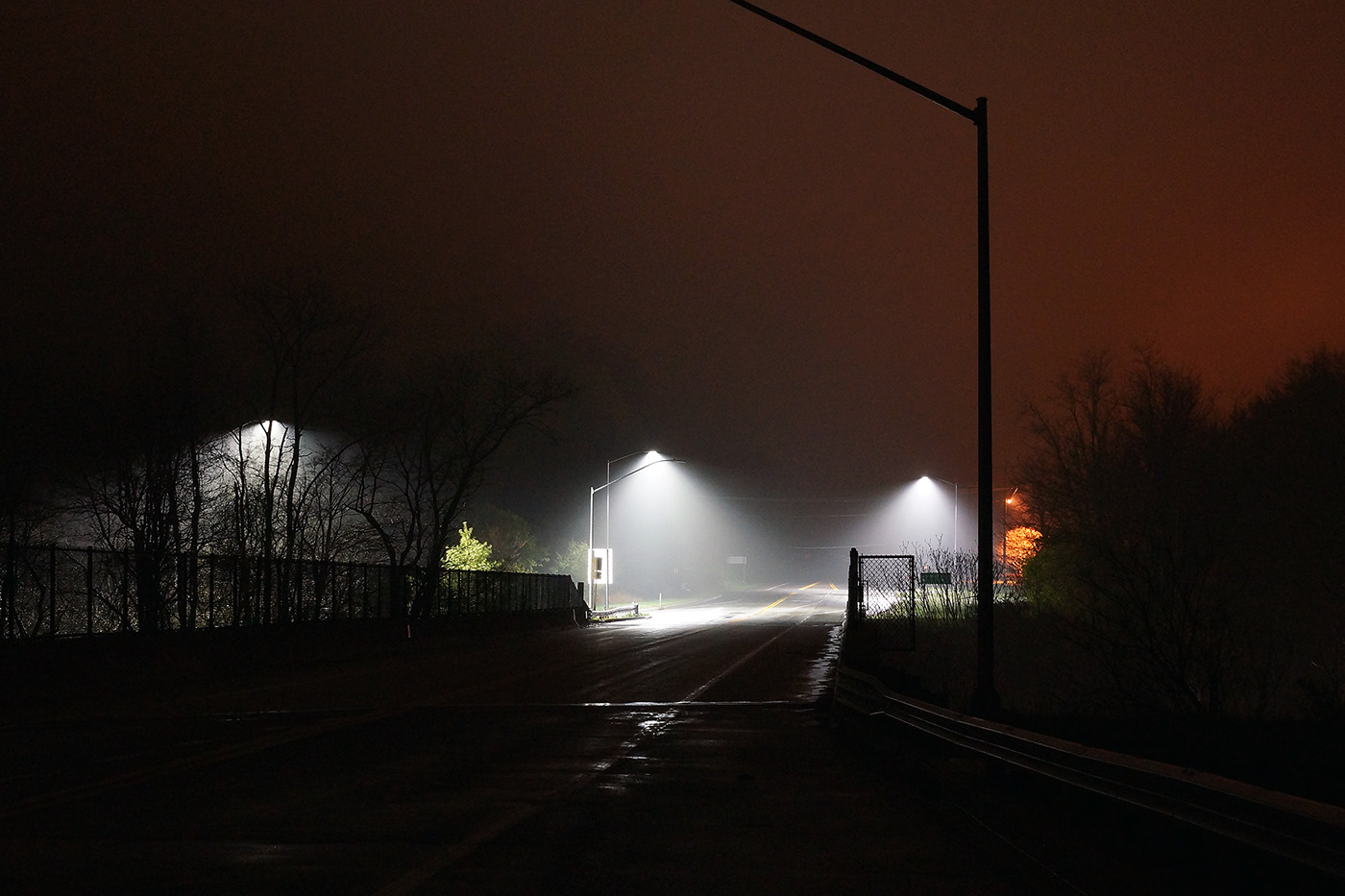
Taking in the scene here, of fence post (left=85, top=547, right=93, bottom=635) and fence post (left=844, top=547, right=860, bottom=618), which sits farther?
fence post (left=844, top=547, right=860, bottom=618)

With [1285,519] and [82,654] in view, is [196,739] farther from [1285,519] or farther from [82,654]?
[1285,519]

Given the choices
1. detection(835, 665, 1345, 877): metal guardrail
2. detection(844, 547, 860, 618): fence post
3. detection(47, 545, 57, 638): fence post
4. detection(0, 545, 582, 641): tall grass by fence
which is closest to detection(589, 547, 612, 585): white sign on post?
detection(0, 545, 582, 641): tall grass by fence

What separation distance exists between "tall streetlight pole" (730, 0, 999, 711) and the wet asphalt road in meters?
1.66

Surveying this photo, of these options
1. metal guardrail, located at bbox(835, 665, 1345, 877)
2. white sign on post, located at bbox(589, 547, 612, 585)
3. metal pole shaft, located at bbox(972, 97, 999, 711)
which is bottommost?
white sign on post, located at bbox(589, 547, 612, 585)

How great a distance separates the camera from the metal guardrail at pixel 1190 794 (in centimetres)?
492

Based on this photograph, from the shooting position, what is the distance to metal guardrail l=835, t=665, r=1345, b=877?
492 centimetres

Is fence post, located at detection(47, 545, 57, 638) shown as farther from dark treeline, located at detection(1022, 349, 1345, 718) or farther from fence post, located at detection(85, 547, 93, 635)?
dark treeline, located at detection(1022, 349, 1345, 718)

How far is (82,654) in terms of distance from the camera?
21859 millimetres

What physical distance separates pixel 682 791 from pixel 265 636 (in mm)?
21710

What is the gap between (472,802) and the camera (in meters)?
9.56

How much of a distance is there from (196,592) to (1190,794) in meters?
27.4

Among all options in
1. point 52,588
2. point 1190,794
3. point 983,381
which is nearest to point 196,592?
point 52,588

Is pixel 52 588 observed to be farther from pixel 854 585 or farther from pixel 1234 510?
pixel 1234 510

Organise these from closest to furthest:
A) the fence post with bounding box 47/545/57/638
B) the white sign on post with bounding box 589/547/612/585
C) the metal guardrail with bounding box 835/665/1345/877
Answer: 1. the metal guardrail with bounding box 835/665/1345/877
2. the fence post with bounding box 47/545/57/638
3. the white sign on post with bounding box 589/547/612/585
